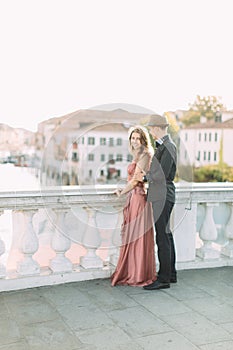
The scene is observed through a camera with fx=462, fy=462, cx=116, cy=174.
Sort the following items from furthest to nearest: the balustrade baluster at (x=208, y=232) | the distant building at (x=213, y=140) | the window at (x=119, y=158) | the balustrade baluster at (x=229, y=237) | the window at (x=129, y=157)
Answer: the distant building at (x=213, y=140), the balustrade baluster at (x=229, y=237), the balustrade baluster at (x=208, y=232), the window at (x=119, y=158), the window at (x=129, y=157)

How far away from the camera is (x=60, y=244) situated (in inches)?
152

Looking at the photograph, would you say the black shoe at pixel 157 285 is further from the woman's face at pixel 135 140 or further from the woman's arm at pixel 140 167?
the woman's face at pixel 135 140

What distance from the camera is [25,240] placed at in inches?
147

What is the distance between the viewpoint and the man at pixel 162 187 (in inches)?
145

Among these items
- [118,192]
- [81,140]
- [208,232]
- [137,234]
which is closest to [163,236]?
[137,234]

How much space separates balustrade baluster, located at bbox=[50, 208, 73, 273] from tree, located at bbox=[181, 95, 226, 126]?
1377 inches

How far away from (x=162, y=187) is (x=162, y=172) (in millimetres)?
129

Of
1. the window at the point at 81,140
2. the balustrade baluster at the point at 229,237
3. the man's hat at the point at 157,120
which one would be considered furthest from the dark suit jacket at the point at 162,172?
the balustrade baluster at the point at 229,237

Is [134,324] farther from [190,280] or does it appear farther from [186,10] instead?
[186,10]

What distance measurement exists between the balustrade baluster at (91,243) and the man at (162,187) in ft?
1.65

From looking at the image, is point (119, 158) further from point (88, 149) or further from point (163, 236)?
point (163, 236)

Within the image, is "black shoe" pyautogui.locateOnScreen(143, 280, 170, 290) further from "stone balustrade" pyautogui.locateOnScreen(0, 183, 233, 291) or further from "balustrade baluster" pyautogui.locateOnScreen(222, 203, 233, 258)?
"balustrade baluster" pyautogui.locateOnScreen(222, 203, 233, 258)

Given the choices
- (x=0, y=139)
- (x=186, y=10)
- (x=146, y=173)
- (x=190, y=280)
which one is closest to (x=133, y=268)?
(x=190, y=280)

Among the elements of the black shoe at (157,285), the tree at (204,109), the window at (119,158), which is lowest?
the black shoe at (157,285)
